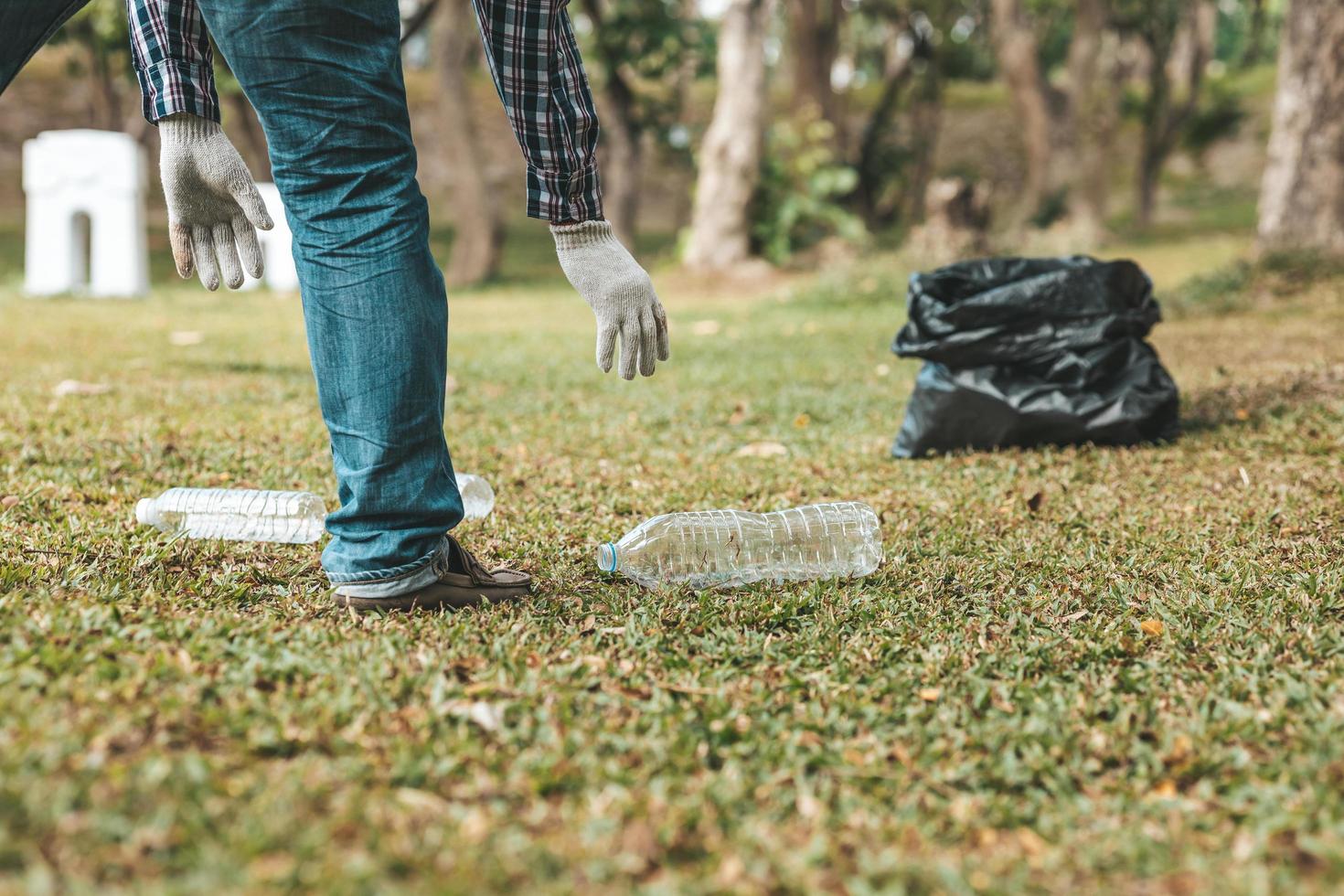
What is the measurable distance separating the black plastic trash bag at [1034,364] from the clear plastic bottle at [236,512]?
2150 mm

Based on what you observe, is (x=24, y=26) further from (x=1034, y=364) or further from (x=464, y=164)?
(x=464, y=164)

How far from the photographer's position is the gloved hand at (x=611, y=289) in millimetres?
2195

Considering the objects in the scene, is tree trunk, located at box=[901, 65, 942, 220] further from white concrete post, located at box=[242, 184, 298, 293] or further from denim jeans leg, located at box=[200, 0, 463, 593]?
denim jeans leg, located at box=[200, 0, 463, 593]

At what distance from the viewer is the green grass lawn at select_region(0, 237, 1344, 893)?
1.35 metres

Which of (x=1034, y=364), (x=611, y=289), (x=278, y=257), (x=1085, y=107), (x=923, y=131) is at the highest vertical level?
(x=923, y=131)

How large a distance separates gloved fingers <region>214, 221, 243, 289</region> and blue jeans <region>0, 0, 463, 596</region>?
21 centimetres

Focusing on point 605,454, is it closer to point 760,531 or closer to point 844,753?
point 760,531

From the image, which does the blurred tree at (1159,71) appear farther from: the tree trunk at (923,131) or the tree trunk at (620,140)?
the tree trunk at (620,140)

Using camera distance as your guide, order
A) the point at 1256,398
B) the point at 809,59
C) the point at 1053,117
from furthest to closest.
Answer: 1. the point at 1053,117
2. the point at 809,59
3. the point at 1256,398

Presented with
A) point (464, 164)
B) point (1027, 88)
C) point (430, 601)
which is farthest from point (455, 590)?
point (1027, 88)

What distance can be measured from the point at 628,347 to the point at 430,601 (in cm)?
62

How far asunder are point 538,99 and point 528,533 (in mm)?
1229

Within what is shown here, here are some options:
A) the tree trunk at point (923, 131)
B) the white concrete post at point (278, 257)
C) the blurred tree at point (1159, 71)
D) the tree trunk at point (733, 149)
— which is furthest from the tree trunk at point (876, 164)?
the white concrete post at point (278, 257)

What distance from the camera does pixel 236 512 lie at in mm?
Answer: 3141
